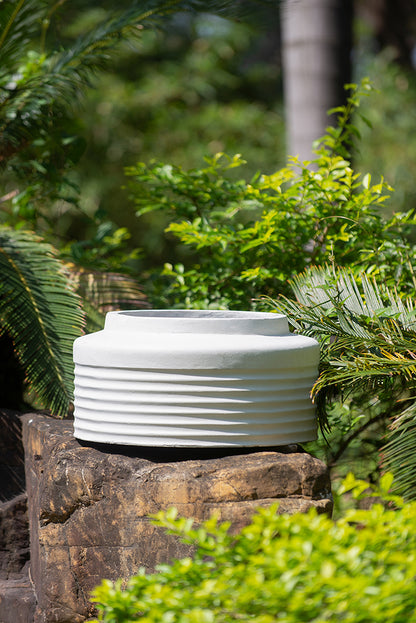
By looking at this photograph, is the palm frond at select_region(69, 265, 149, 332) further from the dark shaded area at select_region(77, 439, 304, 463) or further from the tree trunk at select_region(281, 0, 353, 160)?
the tree trunk at select_region(281, 0, 353, 160)

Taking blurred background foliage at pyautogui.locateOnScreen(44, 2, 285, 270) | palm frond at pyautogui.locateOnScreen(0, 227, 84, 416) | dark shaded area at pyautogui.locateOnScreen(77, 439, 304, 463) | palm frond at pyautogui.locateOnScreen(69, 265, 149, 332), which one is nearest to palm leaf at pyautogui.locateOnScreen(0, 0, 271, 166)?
palm frond at pyautogui.locateOnScreen(0, 227, 84, 416)

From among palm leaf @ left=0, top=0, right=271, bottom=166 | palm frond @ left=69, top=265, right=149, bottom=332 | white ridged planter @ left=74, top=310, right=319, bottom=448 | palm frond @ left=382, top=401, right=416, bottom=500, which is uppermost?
palm leaf @ left=0, top=0, right=271, bottom=166

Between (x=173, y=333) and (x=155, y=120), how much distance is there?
9.39m

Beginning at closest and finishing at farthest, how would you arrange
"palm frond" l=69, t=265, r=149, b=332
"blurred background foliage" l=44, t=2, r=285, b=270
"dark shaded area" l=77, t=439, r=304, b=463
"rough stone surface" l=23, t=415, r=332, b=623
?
1. "rough stone surface" l=23, t=415, r=332, b=623
2. "dark shaded area" l=77, t=439, r=304, b=463
3. "palm frond" l=69, t=265, r=149, b=332
4. "blurred background foliage" l=44, t=2, r=285, b=270

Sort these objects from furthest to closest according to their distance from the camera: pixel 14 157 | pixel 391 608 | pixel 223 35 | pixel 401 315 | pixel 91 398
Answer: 1. pixel 223 35
2. pixel 14 157
3. pixel 401 315
4. pixel 91 398
5. pixel 391 608

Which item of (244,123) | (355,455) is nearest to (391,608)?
(355,455)

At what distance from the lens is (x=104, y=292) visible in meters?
3.77

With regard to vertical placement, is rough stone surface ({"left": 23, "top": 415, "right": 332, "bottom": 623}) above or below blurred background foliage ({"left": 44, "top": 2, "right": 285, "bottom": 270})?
below

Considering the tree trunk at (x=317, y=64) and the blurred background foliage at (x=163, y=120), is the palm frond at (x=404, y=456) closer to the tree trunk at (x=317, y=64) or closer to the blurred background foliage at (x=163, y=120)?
the tree trunk at (x=317, y=64)

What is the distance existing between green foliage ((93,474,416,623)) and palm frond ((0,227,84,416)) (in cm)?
166

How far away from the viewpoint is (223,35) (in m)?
11.8

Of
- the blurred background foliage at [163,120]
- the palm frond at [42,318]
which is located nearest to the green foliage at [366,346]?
the palm frond at [42,318]

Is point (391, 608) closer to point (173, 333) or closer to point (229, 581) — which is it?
point (229, 581)

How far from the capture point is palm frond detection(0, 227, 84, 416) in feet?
10.6
